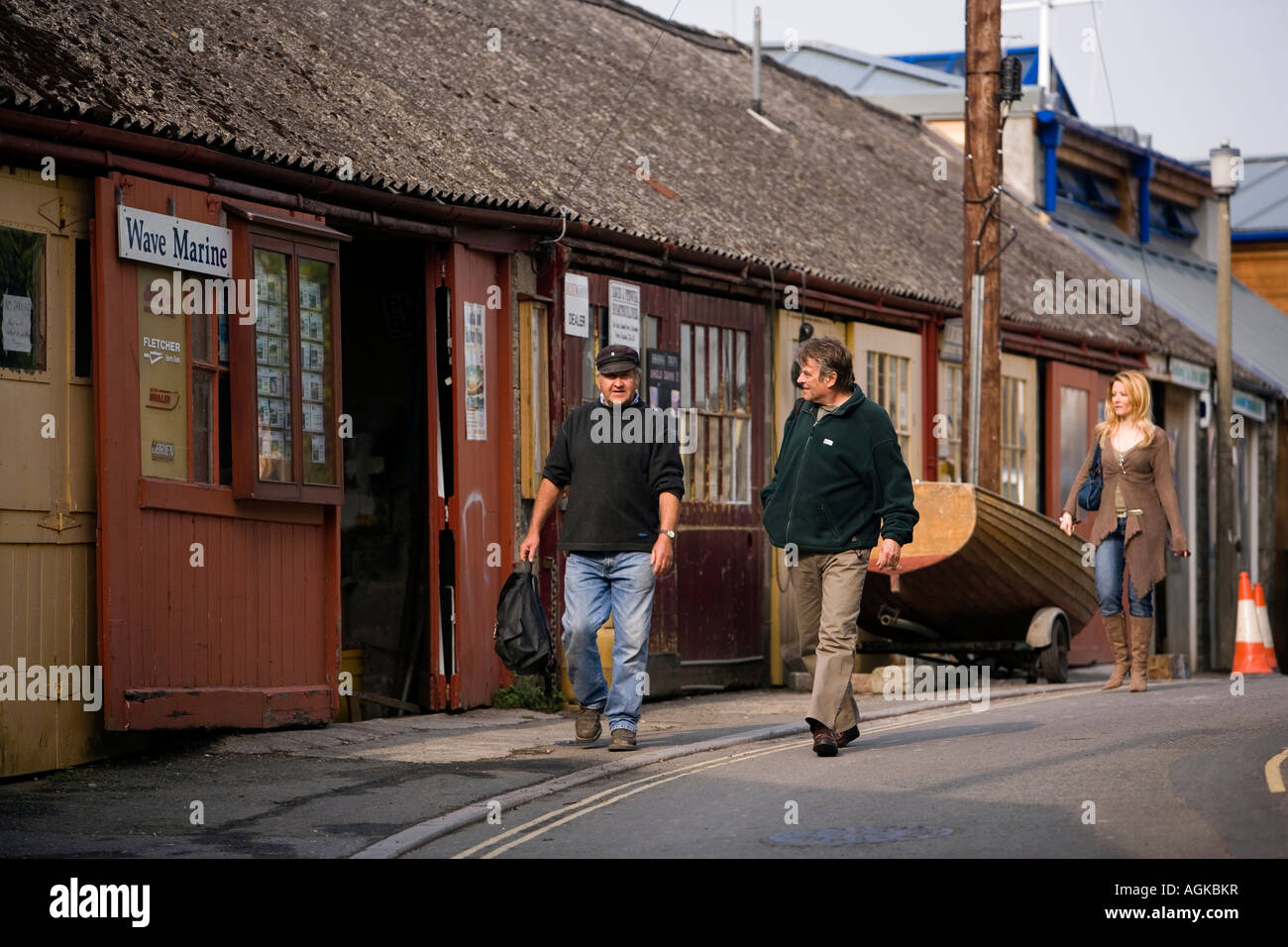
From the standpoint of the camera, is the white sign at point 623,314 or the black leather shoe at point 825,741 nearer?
the black leather shoe at point 825,741

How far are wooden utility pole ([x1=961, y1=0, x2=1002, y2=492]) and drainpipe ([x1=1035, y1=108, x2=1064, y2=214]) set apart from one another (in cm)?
919

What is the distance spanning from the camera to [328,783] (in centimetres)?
906

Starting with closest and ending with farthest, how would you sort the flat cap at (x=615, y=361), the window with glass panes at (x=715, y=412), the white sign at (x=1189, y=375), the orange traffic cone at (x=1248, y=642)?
the flat cap at (x=615, y=361) → the window with glass panes at (x=715, y=412) → the orange traffic cone at (x=1248, y=642) → the white sign at (x=1189, y=375)

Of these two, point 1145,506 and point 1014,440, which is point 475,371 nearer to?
point 1145,506

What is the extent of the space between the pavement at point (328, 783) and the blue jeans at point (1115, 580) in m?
1.66

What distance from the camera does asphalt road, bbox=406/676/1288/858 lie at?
686 cm

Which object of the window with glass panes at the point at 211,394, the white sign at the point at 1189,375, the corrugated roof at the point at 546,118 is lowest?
the window with glass panes at the point at 211,394

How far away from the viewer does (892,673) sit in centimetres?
1455

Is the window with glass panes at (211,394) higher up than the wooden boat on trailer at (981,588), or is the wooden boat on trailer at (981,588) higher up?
the window with glass panes at (211,394)

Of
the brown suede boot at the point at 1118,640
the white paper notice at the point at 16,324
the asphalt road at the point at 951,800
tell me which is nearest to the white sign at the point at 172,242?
the white paper notice at the point at 16,324

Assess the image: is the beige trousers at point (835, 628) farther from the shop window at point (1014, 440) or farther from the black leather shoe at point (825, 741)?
the shop window at point (1014, 440)

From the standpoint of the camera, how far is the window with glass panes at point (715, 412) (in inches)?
583

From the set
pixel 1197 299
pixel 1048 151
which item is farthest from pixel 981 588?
pixel 1197 299
